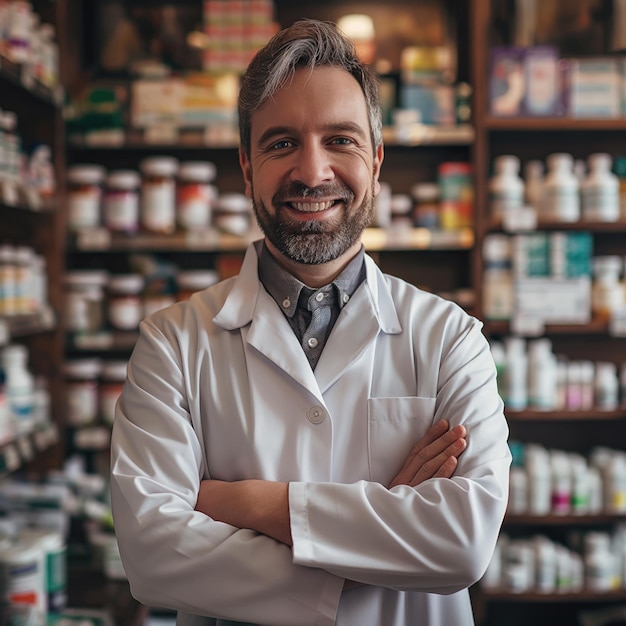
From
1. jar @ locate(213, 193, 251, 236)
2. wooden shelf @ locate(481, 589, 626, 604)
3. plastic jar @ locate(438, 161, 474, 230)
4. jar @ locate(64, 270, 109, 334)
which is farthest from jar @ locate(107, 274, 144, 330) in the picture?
wooden shelf @ locate(481, 589, 626, 604)

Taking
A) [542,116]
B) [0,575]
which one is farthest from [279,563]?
[542,116]

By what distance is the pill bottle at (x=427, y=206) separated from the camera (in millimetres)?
2998

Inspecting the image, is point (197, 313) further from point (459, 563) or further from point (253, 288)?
point (459, 563)

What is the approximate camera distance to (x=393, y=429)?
1.27 metres

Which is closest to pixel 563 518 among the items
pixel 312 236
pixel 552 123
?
pixel 552 123

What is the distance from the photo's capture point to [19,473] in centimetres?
A: 290

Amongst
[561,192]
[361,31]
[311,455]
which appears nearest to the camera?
[311,455]

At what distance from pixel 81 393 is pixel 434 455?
82.3 inches

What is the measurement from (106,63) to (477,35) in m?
1.56

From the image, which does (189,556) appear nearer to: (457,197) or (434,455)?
(434,455)

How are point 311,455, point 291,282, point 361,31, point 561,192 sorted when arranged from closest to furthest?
point 311,455 < point 291,282 < point 561,192 < point 361,31

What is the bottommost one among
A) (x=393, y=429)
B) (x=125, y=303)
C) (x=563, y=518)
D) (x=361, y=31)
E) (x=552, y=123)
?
(x=563, y=518)

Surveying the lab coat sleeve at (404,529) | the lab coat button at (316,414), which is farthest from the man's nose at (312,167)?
the lab coat sleeve at (404,529)

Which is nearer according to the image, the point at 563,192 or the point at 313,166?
the point at 313,166
